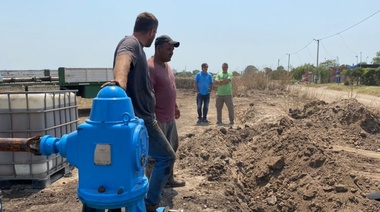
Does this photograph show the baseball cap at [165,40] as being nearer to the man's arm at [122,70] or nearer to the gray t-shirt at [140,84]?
the gray t-shirt at [140,84]

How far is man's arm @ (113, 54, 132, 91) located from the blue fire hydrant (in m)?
0.18

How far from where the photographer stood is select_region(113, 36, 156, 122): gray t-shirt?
97.9 inches

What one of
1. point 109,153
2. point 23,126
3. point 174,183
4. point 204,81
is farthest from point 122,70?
point 204,81

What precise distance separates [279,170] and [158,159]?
332cm

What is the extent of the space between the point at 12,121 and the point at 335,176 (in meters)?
4.37

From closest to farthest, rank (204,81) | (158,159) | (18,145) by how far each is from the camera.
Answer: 1. (18,145)
2. (158,159)
3. (204,81)

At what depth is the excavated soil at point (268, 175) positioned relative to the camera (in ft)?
14.1

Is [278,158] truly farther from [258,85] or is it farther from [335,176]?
[258,85]

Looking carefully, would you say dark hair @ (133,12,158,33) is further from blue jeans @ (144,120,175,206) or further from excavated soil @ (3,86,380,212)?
excavated soil @ (3,86,380,212)

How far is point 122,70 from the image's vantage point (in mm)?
1896

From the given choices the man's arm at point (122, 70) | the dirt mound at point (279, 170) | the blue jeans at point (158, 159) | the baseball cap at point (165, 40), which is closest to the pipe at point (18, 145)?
the man's arm at point (122, 70)

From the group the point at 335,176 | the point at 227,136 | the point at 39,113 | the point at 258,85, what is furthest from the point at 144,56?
the point at 258,85

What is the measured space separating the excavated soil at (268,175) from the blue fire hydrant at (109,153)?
251cm

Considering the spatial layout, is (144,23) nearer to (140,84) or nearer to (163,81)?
(140,84)
